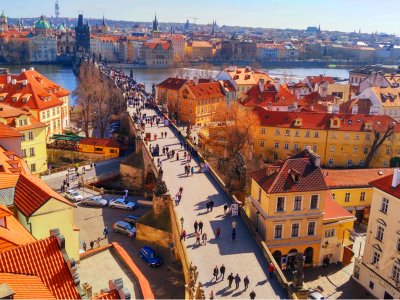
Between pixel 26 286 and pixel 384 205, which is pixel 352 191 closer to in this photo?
pixel 384 205

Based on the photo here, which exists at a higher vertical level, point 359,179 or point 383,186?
point 383,186

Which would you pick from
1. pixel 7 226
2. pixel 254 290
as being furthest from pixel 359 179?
pixel 7 226

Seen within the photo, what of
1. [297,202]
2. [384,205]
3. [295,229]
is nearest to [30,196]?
[297,202]

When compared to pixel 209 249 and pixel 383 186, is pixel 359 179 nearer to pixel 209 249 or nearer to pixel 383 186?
pixel 383 186

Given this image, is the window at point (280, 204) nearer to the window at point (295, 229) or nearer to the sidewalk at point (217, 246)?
the window at point (295, 229)

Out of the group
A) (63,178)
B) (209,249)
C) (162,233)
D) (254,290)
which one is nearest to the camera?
Answer: (254,290)
